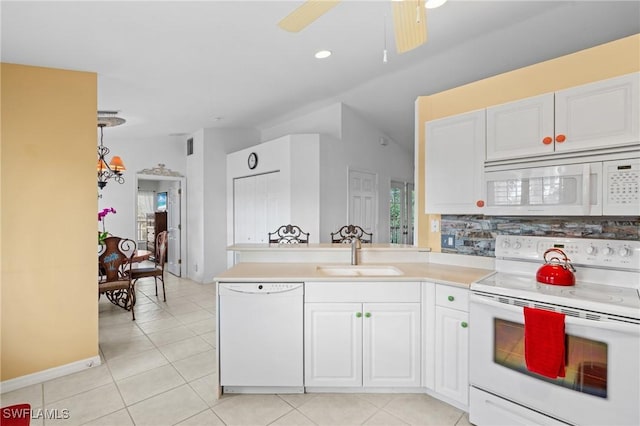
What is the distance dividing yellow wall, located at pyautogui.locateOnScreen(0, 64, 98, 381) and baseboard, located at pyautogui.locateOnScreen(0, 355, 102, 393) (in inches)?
1.4

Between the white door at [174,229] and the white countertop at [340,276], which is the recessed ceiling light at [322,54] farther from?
the white door at [174,229]

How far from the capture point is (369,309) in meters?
2.20

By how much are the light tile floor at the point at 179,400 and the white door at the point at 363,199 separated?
9.28 ft

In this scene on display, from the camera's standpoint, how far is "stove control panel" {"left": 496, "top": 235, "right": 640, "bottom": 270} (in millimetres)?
1853

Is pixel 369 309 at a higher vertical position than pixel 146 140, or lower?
lower

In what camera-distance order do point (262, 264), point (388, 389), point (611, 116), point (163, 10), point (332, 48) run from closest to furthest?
1. point (611, 116)
2. point (163, 10)
3. point (388, 389)
4. point (262, 264)
5. point (332, 48)

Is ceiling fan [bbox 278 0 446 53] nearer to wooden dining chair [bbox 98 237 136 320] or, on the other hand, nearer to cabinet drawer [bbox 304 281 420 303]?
cabinet drawer [bbox 304 281 420 303]

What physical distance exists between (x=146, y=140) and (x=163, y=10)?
14.9 feet

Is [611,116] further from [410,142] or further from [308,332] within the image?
[410,142]

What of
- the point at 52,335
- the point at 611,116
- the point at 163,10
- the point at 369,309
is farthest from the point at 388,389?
the point at 163,10

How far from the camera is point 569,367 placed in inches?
63.9

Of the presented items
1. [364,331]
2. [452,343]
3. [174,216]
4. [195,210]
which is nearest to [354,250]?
[364,331]

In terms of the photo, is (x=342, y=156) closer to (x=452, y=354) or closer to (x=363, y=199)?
(x=363, y=199)

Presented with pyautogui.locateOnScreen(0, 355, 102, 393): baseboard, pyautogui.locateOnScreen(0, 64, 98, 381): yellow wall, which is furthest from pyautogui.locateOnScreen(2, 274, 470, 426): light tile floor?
pyautogui.locateOnScreen(0, 64, 98, 381): yellow wall
